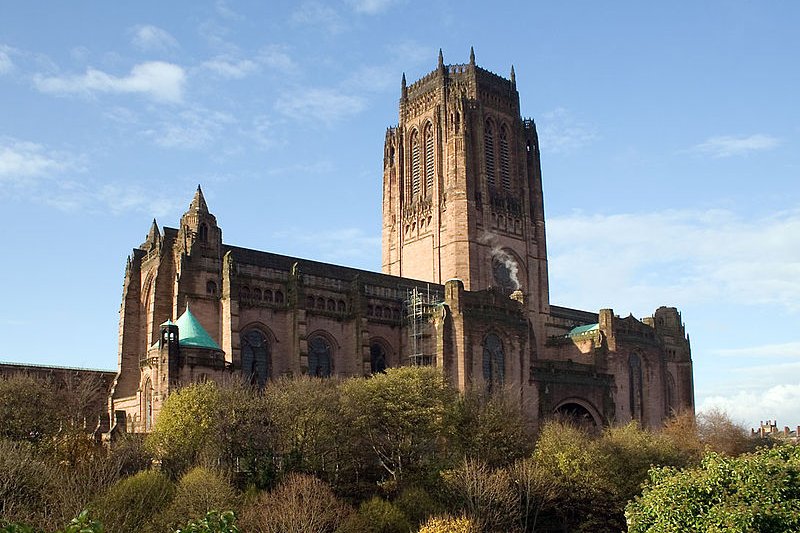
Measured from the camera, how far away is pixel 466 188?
84.8 m

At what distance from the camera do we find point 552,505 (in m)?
52.8

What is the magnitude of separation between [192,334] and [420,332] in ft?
61.6

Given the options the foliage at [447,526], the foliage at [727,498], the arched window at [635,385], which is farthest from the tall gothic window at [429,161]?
the foliage at [727,498]

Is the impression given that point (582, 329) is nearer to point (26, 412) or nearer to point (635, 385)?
point (635, 385)

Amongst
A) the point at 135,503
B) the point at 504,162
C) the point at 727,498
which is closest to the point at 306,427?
the point at 135,503

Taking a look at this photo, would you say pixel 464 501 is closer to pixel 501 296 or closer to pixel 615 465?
pixel 615 465

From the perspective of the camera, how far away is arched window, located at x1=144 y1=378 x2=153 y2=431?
2167 inches

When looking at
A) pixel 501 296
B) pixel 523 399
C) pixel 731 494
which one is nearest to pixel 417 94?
pixel 501 296

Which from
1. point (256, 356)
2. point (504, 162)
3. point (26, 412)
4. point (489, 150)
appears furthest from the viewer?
point (504, 162)

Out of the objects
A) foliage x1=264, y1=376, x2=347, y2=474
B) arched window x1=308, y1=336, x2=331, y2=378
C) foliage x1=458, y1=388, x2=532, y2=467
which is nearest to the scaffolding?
arched window x1=308, y1=336, x2=331, y2=378

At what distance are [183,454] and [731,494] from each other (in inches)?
1118

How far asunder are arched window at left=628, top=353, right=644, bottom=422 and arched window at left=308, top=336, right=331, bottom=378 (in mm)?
30526

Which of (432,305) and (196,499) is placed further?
(432,305)

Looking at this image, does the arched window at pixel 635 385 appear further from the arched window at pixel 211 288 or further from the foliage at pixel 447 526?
the foliage at pixel 447 526
